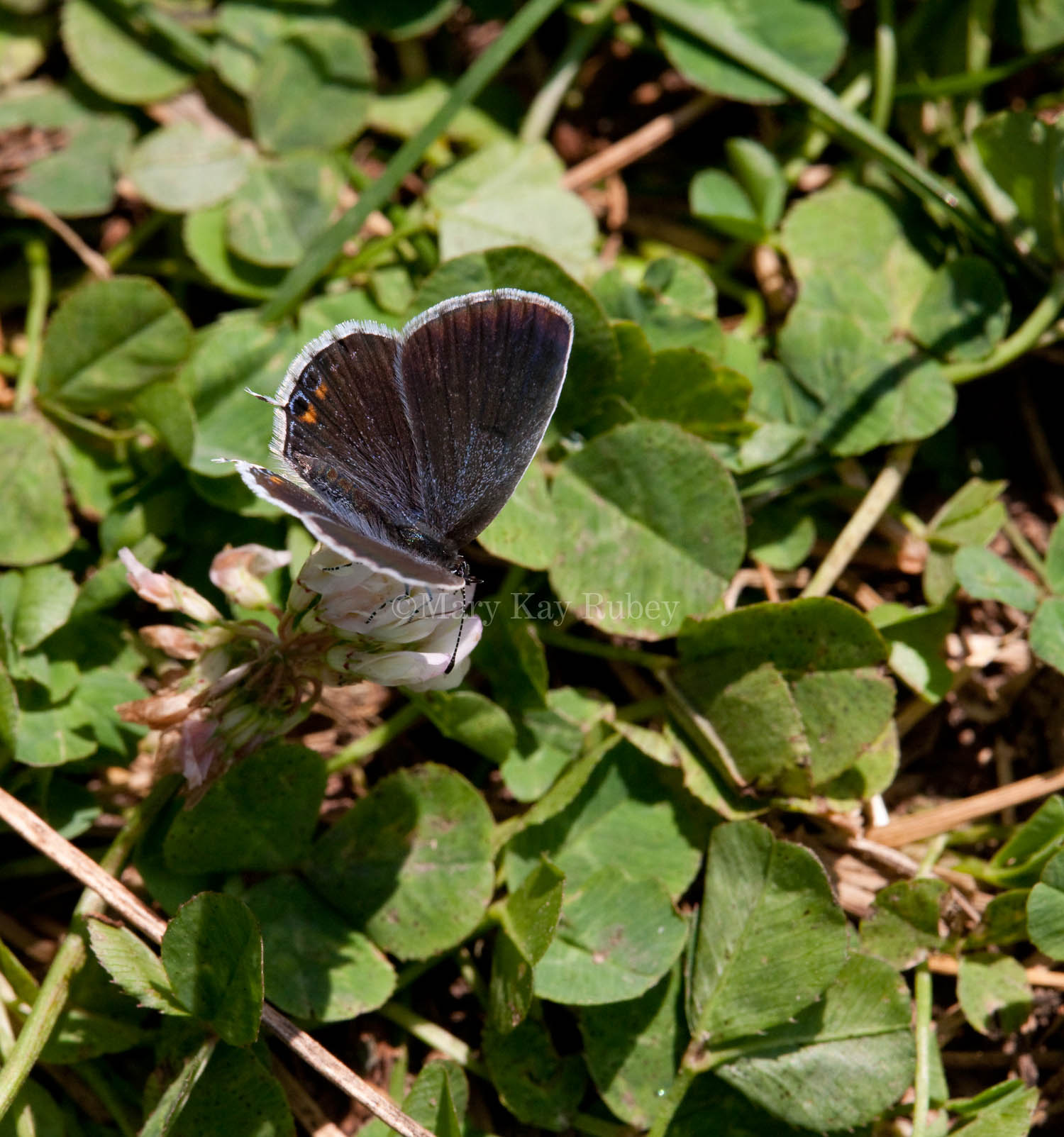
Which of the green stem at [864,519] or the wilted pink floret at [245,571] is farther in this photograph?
the green stem at [864,519]

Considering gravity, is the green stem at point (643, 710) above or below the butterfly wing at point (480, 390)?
below

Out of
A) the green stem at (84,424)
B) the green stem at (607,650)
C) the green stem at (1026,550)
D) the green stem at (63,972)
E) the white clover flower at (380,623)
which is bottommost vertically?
the green stem at (63,972)

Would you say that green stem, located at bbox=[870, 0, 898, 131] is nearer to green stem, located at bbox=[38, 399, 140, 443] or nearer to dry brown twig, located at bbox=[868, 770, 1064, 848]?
dry brown twig, located at bbox=[868, 770, 1064, 848]

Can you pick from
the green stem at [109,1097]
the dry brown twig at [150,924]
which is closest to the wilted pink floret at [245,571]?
the dry brown twig at [150,924]

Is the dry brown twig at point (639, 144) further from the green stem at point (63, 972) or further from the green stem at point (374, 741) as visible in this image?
the green stem at point (63, 972)

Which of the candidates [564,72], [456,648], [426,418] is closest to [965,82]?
[564,72]

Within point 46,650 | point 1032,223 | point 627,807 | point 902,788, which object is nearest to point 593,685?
point 627,807

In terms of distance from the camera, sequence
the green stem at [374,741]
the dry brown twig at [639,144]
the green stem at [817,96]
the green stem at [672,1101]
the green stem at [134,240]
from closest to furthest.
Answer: the green stem at [672,1101]
the green stem at [374,741]
the green stem at [817,96]
the green stem at [134,240]
the dry brown twig at [639,144]

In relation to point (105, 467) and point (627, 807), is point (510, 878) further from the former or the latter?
point (105, 467)
